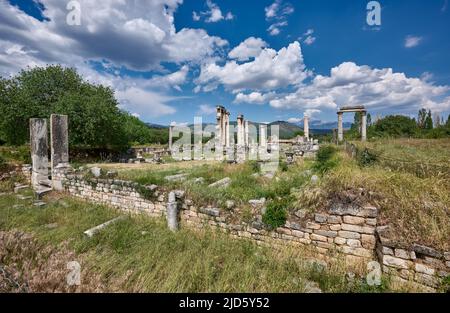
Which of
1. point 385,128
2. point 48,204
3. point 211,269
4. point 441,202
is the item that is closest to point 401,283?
point 441,202

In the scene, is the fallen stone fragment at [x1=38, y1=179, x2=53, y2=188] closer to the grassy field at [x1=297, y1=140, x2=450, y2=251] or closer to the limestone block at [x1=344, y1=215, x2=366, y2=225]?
the grassy field at [x1=297, y1=140, x2=450, y2=251]

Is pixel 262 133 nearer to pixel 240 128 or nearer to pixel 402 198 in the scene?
pixel 240 128

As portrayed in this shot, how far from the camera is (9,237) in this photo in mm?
3980

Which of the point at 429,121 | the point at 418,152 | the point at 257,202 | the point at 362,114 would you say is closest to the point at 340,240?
the point at 257,202

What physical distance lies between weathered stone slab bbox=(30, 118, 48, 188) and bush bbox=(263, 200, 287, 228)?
10463 mm

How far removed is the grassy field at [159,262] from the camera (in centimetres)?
315

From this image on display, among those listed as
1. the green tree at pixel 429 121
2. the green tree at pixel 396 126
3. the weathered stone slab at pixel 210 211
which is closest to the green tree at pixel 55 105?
the weathered stone slab at pixel 210 211

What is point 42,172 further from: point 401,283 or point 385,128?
point 385,128

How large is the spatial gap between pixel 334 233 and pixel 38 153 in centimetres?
1228

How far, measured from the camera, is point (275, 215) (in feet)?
14.4

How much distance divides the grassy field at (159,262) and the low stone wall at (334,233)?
0.27m

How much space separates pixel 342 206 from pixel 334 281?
1.31 meters

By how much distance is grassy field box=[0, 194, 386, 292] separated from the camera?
124 inches

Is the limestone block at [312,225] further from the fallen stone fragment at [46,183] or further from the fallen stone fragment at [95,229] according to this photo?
the fallen stone fragment at [46,183]
